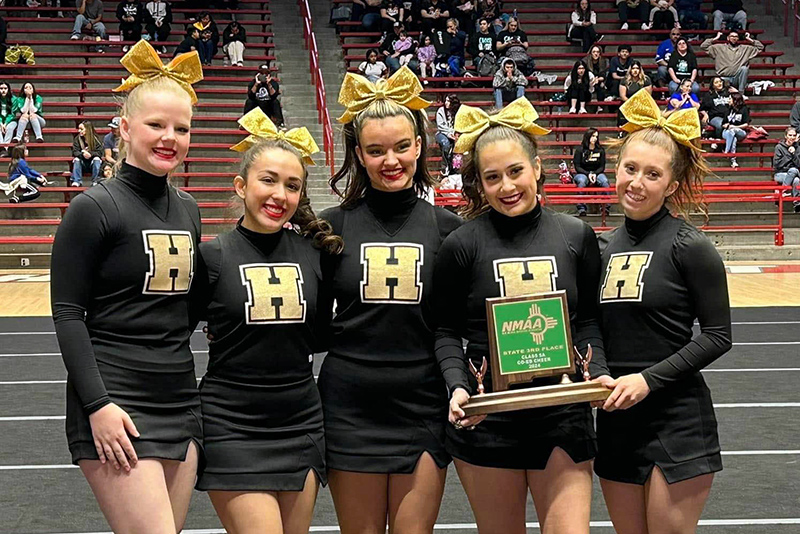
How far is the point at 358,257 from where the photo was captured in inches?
121

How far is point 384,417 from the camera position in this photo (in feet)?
9.92

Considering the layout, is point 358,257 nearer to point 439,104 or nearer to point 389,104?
point 389,104

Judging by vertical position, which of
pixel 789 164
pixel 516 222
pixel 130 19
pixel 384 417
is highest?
pixel 130 19

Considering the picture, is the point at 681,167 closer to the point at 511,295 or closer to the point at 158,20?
the point at 511,295

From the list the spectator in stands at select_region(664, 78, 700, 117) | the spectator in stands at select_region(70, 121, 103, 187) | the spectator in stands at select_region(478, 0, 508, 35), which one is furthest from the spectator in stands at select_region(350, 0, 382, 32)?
the spectator in stands at select_region(70, 121, 103, 187)

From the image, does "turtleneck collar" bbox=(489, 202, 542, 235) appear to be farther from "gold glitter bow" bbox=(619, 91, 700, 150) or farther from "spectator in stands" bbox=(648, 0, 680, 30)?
"spectator in stands" bbox=(648, 0, 680, 30)

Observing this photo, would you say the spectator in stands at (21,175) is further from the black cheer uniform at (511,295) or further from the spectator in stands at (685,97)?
the black cheer uniform at (511,295)

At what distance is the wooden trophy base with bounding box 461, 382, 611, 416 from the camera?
2.69 meters

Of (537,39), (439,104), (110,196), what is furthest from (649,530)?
(537,39)

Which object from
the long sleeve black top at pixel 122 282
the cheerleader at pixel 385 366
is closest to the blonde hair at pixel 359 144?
the cheerleader at pixel 385 366

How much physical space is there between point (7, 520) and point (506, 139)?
2.93 metres

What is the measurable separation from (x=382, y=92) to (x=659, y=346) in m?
1.16

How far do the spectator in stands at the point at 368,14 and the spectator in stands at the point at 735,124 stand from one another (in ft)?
22.6

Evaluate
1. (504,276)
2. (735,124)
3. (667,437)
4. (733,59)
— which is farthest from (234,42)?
(667,437)
